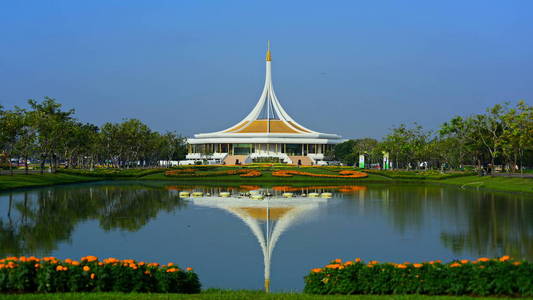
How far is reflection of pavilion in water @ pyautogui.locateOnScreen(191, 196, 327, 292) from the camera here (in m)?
14.8

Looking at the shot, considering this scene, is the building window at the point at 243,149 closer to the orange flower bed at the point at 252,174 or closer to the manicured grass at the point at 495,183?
the orange flower bed at the point at 252,174

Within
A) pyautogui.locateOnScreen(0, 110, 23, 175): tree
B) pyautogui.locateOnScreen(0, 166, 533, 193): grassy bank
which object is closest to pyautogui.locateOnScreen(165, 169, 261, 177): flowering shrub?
pyautogui.locateOnScreen(0, 166, 533, 193): grassy bank

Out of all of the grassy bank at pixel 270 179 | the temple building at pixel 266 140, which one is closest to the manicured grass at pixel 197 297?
the grassy bank at pixel 270 179

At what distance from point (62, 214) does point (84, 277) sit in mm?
12557

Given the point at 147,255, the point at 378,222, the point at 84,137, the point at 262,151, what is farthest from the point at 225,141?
the point at 147,255

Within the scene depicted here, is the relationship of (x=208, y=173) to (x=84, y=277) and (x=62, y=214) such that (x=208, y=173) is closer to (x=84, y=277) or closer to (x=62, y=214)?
(x=62, y=214)

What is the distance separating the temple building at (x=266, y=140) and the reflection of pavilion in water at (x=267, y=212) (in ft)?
155

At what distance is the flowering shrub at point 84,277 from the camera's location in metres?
8.17

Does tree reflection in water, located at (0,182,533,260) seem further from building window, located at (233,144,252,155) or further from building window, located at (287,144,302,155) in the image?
building window, located at (287,144,302,155)

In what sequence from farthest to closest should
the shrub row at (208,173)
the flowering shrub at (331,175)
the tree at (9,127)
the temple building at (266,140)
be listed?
the temple building at (266,140), the shrub row at (208,173), the flowering shrub at (331,175), the tree at (9,127)

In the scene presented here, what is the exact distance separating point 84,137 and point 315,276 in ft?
145

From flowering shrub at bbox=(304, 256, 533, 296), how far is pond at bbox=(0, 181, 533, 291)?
75.3 inches

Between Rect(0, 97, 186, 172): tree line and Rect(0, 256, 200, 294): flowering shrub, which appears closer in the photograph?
Rect(0, 256, 200, 294): flowering shrub

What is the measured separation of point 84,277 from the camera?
8266mm
